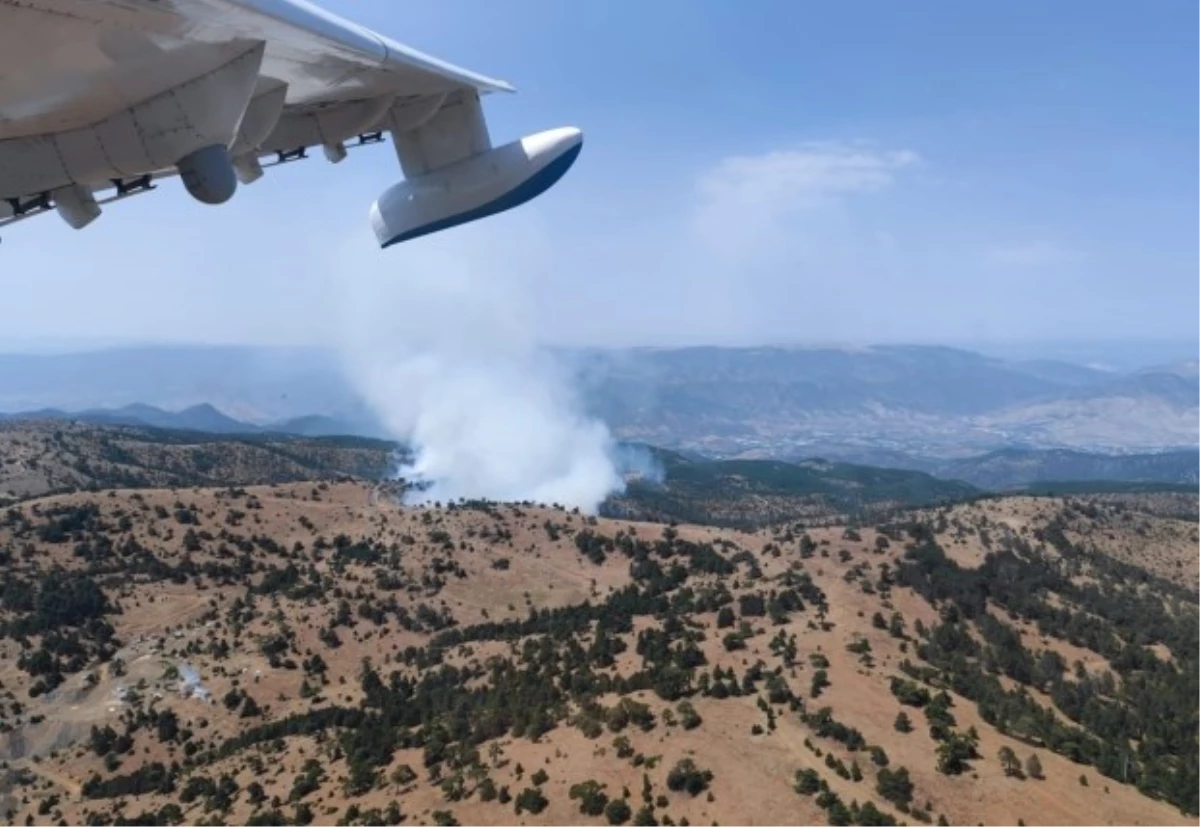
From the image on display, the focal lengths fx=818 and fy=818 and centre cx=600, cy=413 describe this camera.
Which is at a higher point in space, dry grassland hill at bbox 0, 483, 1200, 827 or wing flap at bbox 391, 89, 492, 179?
wing flap at bbox 391, 89, 492, 179

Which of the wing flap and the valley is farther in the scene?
the valley

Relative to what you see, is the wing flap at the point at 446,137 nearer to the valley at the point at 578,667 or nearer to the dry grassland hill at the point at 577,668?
the dry grassland hill at the point at 577,668

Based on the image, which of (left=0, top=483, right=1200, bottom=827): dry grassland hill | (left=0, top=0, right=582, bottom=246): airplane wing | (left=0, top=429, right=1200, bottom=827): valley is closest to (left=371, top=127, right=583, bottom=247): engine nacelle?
(left=0, top=0, right=582, bottom=246): airplane wing

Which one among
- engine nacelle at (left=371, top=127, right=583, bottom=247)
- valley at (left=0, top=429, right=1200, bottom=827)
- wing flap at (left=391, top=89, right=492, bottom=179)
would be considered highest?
wing flap at (left=391, top=89, right=492, bottom=179)

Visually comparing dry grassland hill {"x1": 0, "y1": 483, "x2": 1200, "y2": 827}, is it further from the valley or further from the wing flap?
the wing flap

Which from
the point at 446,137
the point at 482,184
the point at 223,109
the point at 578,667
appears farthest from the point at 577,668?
the point at 223,109

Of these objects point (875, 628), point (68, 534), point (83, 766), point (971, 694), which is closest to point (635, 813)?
point (971, 694)

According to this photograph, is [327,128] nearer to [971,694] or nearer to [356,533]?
[971,694]
